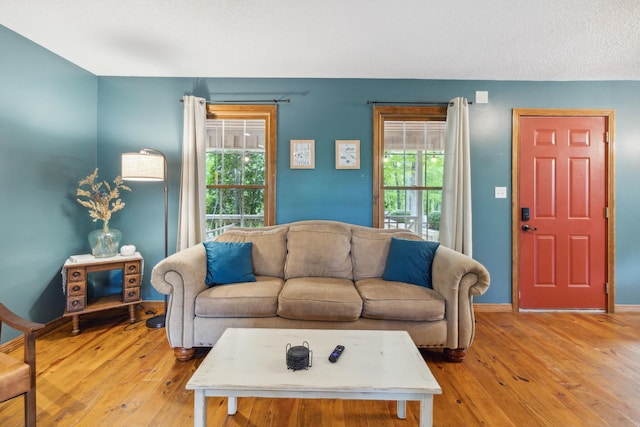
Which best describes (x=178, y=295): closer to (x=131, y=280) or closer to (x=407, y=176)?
(x=131, y=280)

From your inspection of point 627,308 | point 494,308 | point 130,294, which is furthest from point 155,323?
point 627,308

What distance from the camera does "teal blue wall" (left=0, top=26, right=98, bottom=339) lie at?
2232 millimetres

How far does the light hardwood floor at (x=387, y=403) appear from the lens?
151 centimetres

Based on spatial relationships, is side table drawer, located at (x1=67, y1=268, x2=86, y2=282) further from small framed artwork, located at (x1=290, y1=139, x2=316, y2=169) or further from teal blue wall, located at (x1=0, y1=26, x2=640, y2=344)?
small framed artwork, located at (x1=290, y1=139, x2=316, y2=169)

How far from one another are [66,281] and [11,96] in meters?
1.54

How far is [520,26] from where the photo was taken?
2180 millimetres

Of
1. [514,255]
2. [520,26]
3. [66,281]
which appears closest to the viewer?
[520,26]

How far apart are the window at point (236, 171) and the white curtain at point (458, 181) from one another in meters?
1.97

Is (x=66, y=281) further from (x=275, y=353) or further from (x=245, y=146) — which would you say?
(x=275, y=353)

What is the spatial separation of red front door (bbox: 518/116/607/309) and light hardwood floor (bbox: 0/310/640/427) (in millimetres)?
522

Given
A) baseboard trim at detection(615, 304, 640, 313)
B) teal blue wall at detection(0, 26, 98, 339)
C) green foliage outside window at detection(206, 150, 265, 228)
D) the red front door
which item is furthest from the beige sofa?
baseboard trim at detection(615, 304, 640, 313)

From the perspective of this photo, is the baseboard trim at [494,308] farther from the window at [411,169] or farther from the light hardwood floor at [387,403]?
the window at [411,169]

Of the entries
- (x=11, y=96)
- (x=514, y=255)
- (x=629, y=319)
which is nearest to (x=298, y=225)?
(x=514, y=255)

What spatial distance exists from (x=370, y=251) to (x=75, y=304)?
2.59m
